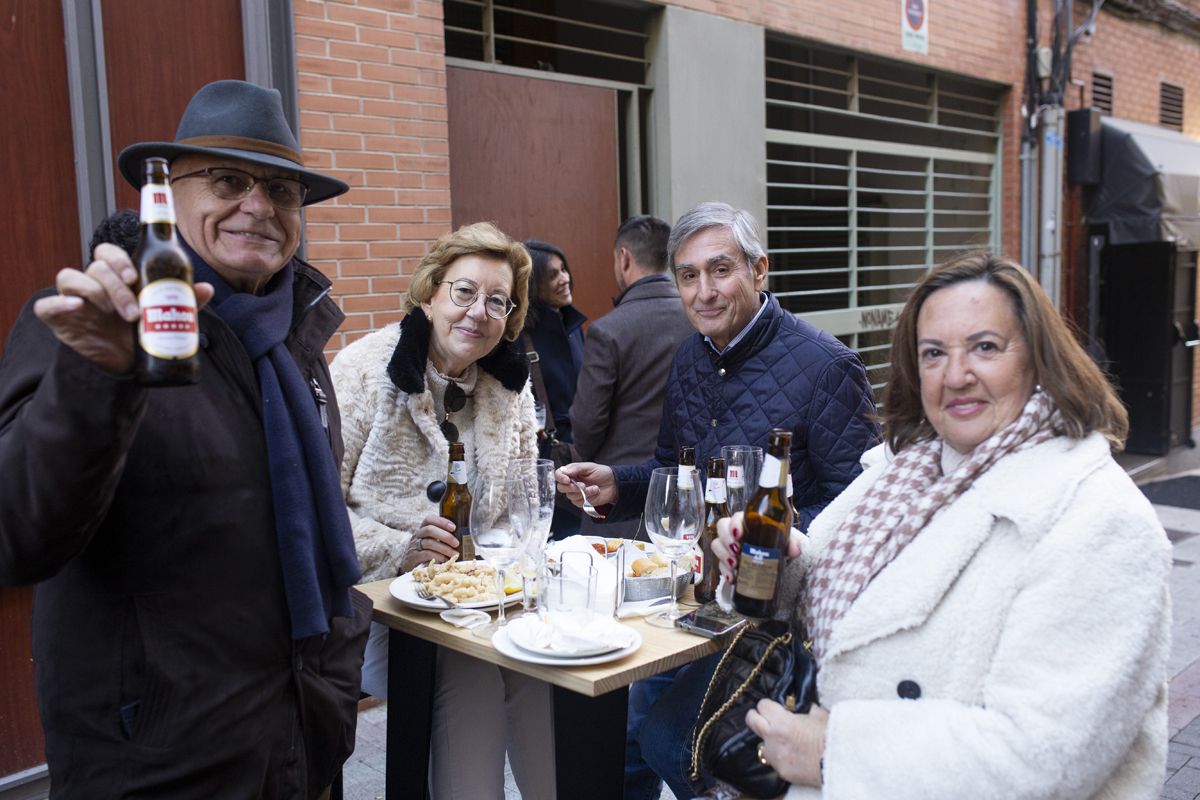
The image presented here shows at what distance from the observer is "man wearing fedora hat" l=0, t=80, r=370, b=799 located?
168cm

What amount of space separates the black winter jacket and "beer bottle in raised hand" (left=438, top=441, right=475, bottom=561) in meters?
0.88

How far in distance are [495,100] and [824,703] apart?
4.49 m

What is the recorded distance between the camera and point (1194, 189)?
10.8 meters

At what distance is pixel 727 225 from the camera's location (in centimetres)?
329

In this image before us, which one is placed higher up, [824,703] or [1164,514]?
[824,703]

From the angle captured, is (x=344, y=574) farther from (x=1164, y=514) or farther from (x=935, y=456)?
(x=1164, y=514)

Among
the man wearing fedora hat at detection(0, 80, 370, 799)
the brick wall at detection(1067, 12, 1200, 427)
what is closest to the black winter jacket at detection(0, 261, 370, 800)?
the man wearing fedora hat at detection(0, 80, 370, 799)

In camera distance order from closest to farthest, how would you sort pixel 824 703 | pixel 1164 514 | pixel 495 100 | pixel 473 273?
pixel 824 703, pixel 473 273, pixel 495 100, pixel 1164 514

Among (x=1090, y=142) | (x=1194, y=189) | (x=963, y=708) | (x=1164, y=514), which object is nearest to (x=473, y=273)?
(x=963, y=708)

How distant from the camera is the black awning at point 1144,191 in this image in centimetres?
1020

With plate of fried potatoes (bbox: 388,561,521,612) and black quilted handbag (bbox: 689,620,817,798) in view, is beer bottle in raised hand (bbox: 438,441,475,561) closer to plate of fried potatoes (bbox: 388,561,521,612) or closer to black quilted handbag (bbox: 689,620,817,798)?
plate of fried potatoes (bbox: 388,561,521,612)

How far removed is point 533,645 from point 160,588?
0.85 meters

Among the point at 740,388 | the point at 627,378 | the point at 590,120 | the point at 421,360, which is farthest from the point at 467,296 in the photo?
the point at 590,120

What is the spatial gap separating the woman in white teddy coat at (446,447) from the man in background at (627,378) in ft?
4.19
